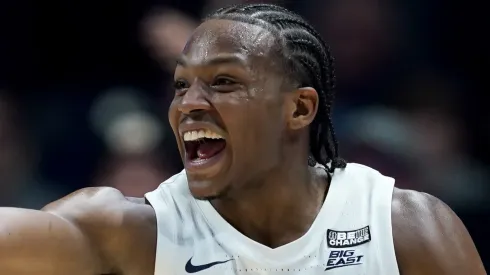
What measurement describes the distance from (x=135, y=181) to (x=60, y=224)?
101 cm

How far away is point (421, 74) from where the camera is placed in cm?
247

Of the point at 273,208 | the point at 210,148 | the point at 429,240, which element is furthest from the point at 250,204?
the point at 429,240

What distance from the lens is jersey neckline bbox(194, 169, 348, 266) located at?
145 cm

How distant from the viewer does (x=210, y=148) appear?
143 centimetres

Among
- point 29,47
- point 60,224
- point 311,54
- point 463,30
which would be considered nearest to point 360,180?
point 311,54

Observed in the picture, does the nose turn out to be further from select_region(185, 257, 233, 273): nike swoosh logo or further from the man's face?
select_region(185, 257, 233, 273): nike swoosh logo

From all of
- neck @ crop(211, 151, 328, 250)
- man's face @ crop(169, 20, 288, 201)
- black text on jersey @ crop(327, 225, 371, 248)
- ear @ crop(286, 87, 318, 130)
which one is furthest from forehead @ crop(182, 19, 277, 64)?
black text on jersey @ crop(327, 225, 371, 248)

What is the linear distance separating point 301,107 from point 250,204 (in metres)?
0.24

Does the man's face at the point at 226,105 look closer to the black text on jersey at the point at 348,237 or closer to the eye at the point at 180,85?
the eye at the point at 180,85

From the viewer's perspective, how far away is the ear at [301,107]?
4.89 ft

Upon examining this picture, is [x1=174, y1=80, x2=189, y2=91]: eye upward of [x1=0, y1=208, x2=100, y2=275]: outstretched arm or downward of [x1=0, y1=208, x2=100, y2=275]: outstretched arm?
upward

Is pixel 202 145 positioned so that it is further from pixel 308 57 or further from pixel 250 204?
pixel 308 57

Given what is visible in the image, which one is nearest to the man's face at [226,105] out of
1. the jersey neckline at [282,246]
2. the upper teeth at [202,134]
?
the upper teeth at [202,134]

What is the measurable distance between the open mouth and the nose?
0.05 meters
